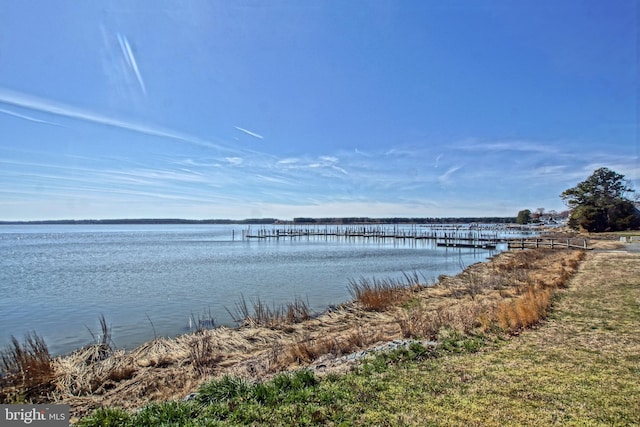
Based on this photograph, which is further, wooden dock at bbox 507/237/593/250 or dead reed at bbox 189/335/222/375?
wooden dock at bbox 507/237/593/250

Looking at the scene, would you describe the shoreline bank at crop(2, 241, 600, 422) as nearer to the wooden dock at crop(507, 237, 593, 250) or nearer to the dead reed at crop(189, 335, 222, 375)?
Result: the dead reed at crop(189, 335, 222, 375)

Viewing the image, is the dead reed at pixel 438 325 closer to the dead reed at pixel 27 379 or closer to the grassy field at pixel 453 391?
the grassy field at pixel 453 391

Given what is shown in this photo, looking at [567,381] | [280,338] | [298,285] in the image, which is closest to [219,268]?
[298,285]

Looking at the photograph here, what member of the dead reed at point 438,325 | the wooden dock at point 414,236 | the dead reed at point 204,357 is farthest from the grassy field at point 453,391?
the wooden dock at point 414,236

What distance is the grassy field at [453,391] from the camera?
4.27 metres

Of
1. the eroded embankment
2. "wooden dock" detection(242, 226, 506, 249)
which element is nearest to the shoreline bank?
the eroded embankment

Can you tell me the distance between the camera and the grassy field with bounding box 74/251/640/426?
4.27 meters

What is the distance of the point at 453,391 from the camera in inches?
194

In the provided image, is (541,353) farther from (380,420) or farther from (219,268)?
(219,268)

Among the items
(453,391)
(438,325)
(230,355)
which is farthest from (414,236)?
(453,391)

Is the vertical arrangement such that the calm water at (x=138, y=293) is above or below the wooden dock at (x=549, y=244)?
below

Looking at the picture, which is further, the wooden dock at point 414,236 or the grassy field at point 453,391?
the wooden dock at point 414,236

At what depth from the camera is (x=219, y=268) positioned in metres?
30.8

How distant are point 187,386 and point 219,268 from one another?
2485 centimetres
